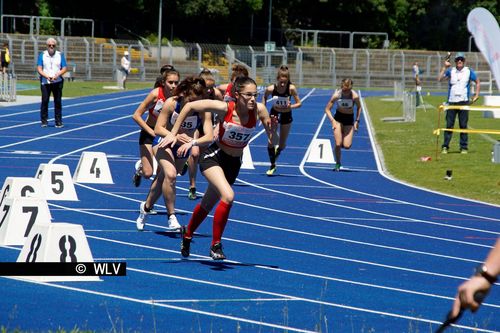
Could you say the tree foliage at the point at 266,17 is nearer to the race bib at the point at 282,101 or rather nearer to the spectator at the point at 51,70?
the spectator at the point at 51,70

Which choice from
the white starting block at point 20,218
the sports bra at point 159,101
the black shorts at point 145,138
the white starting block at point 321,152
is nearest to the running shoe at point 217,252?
the white starting block at point 20,218

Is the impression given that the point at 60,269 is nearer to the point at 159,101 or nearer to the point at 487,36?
the point at 159,101

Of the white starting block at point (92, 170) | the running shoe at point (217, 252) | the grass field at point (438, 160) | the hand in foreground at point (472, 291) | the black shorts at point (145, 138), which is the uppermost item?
the hand in foreground at point (472, 291)

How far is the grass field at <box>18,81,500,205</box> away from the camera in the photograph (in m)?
19.3

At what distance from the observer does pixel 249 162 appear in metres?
22.2

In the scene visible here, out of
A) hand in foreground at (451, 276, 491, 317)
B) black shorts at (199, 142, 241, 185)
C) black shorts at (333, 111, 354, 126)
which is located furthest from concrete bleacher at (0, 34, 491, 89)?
hand in foreground at (451, 276, 491, 317)

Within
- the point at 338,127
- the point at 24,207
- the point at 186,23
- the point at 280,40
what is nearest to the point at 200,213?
the point at 24,207

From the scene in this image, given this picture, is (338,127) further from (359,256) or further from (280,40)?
(280,40)

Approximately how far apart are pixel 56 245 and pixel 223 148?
238 cm

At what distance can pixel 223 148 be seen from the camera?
1123 centimetres

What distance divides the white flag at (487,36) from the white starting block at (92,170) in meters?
13.6

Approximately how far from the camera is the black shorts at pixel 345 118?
867 inches

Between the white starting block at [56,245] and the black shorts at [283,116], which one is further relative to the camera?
the black shorts at [283,116]

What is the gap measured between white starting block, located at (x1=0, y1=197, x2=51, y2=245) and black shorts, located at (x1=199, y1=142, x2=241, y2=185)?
168 cm
